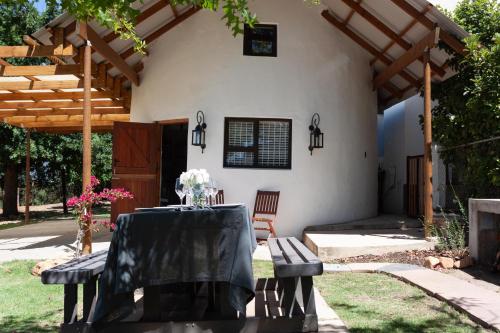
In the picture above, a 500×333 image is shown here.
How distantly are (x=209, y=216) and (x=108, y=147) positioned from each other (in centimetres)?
1726

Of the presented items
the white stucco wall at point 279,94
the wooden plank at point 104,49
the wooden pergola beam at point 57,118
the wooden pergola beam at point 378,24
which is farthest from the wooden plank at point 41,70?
the wooden pergola beam at point 378,24

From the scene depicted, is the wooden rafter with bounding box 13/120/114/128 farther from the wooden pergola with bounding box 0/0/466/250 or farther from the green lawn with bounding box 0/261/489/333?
the green lawn with bounding box 0/261/489/333

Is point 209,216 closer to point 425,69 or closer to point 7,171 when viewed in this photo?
point 425,69

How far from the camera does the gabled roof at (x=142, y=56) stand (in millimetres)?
6684

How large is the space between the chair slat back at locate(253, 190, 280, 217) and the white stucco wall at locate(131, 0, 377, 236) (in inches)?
5.6

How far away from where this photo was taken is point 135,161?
28.7ft

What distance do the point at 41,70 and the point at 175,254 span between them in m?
5.52

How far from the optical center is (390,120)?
12492 millimetres

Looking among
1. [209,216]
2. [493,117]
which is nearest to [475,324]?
[209,216]

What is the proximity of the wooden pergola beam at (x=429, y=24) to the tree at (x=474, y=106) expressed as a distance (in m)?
0.19

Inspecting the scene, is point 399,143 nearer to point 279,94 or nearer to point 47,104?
point 279,94

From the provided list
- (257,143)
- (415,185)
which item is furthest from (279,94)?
(415,185)

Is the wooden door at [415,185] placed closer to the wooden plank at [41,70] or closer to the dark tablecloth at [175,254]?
the wooden plank at [41,70]

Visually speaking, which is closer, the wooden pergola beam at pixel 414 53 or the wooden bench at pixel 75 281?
the wooden bench at pixel 75 281
